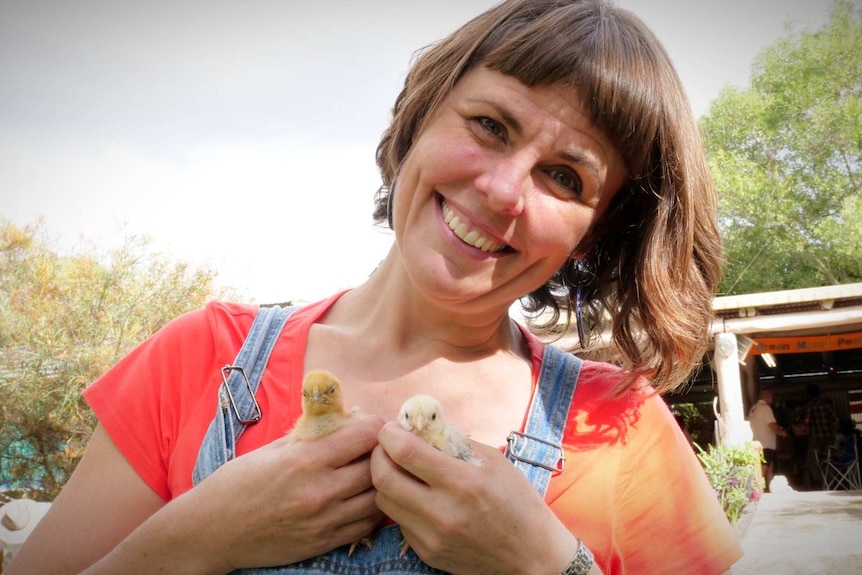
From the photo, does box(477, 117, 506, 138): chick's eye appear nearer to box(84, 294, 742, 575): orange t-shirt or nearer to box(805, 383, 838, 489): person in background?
box(84, 294, 742, 575): orange t-shirt

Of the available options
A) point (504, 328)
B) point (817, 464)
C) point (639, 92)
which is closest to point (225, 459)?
point (504, 328)

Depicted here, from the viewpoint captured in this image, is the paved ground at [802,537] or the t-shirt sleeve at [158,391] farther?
the paved ground at [802,537]

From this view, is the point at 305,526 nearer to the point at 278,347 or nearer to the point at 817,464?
the point at 278,347

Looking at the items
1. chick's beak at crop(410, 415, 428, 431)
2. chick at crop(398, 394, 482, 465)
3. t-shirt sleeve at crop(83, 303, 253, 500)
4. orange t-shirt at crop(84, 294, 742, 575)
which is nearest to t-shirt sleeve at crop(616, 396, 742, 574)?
orange t-shirt at crop(84, 294, 742, 575)

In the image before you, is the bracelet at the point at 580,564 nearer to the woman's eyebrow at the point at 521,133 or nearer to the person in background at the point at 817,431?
the woman's eyebrow at the point at 521,133

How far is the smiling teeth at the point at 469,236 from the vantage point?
1.69 m

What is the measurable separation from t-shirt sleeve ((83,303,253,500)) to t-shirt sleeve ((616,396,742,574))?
1.09m

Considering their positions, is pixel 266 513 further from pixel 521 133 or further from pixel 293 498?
pixel 521 133

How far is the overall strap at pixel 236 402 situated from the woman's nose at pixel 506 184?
0.68 m

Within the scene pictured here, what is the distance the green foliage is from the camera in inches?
413

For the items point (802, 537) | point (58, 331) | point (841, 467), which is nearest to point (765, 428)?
point (841, 467)

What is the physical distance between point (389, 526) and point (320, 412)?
31 centimetres

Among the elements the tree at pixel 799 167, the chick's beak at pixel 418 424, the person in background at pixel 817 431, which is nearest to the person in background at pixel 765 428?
the person in background at pixel 817 431

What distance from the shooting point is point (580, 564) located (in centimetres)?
153
